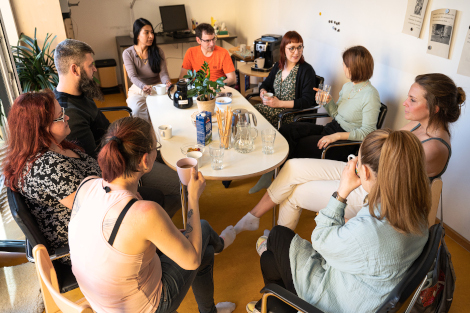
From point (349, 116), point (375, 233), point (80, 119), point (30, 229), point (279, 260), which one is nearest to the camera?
point (375, 233)

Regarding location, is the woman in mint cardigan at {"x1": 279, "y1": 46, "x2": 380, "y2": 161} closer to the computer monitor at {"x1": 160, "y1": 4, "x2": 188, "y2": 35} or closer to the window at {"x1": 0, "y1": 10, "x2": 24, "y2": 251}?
the window at {"x1": 0, "y1": 10, "x2": 24, "y2": 251}

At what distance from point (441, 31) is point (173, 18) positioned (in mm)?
4143

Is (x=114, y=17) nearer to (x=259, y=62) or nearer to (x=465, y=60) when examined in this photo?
(x=259, y=62)

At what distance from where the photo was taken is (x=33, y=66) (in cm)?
348

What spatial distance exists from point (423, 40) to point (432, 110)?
0.89m

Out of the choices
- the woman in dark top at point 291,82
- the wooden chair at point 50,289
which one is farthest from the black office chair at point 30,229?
the woman in dark top at point 291,82

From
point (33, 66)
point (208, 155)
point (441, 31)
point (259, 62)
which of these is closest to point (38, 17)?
point (33, 66)

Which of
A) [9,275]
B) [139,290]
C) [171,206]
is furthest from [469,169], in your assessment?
[9,275]

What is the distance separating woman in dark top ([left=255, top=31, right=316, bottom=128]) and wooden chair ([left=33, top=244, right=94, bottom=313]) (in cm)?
223

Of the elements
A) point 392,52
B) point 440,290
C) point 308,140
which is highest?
point 392,52

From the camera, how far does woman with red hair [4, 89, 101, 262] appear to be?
1407 mm

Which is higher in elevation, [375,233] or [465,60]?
[465,60]

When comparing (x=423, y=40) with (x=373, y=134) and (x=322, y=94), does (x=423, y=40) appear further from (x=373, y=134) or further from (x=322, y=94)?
(x=373, y=134)

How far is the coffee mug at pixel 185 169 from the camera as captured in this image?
155 cm
